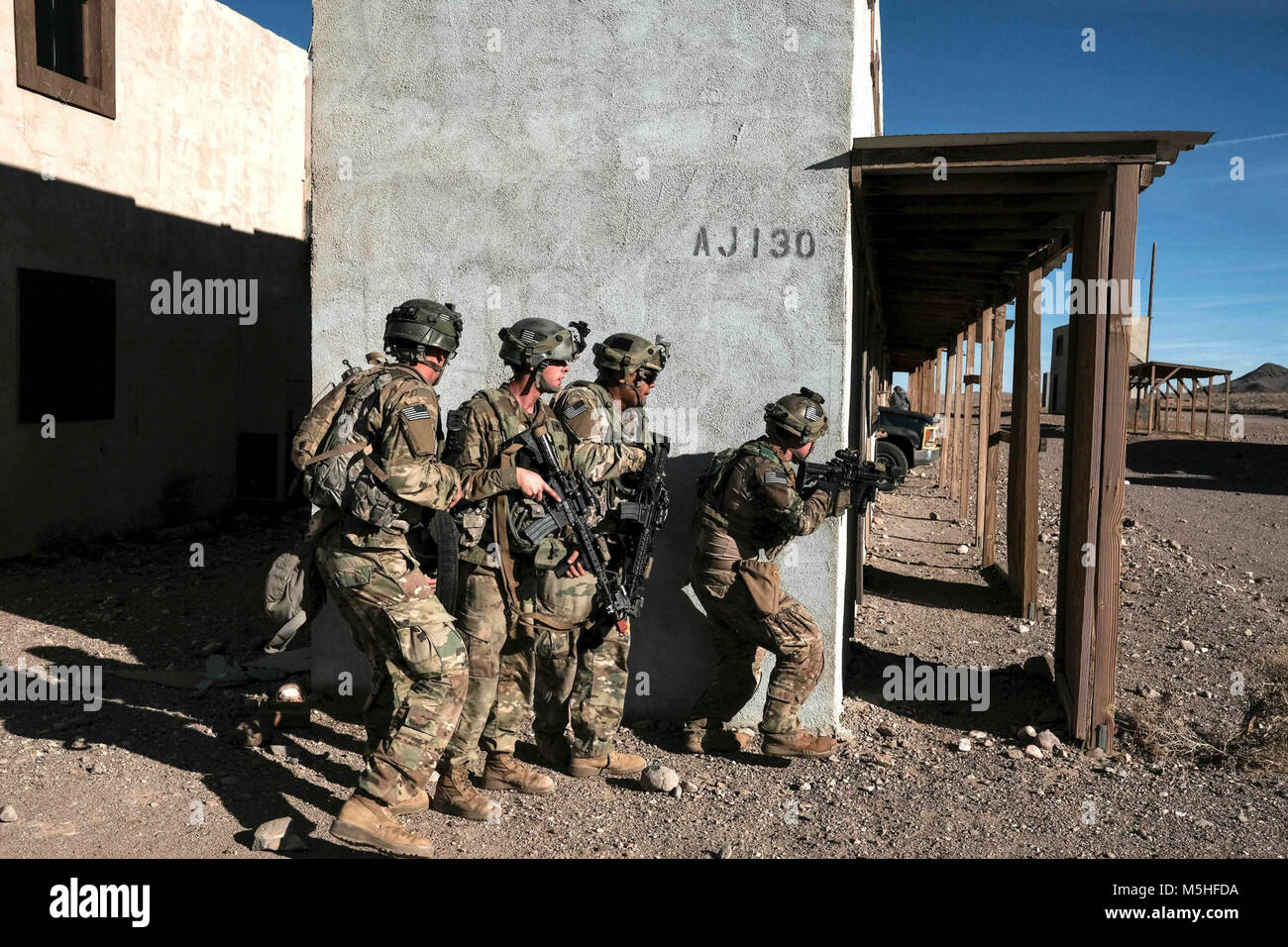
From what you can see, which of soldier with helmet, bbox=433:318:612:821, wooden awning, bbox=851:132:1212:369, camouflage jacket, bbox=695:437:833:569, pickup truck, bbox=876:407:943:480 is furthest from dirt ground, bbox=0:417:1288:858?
pickup truck, bbox=876:407:943:480

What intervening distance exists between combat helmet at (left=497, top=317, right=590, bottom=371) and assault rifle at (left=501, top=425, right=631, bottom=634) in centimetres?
32

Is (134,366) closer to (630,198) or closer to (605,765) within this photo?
(630,198)

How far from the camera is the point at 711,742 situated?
5.01 m

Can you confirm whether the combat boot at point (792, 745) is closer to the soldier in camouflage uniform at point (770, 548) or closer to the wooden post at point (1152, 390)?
the soldier in camouflage uniform at point (770, 548)

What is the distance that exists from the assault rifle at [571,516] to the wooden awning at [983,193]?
2126 mm

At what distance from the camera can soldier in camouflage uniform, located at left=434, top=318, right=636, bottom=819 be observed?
4.21m

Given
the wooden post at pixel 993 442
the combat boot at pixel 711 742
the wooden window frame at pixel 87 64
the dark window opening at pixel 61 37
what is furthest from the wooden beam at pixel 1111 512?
the dark window opening at pixel 61 37

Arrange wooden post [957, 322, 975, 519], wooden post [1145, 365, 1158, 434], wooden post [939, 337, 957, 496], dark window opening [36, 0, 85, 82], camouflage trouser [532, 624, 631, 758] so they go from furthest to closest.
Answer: wooden post [1145, 365, 1158, 434] → wooden post [939, 337, 957, 496] → wooden post [957, 322, 975, 519] → dark window opening [36, 0, 85, 82] → camouflage trouser [532, 624, 631, 758]

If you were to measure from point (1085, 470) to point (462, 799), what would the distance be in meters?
3.53

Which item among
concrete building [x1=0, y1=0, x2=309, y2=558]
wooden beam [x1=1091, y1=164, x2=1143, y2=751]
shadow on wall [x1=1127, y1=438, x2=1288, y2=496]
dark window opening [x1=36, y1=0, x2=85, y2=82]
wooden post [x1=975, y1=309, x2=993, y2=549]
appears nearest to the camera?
wooden beam [x1=1091, y1=164, x2=1143, y2=751]

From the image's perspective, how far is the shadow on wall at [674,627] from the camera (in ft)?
17.2

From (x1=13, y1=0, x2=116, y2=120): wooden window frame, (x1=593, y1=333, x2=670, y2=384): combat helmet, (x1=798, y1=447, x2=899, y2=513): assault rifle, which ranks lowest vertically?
(x1=798, y1=447, x2=899, y2=513): assault rifle

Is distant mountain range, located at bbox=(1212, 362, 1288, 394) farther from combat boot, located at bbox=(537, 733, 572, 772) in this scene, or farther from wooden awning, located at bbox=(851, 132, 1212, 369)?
combat boot, located at bbox=(537, 733, 572, 772)
